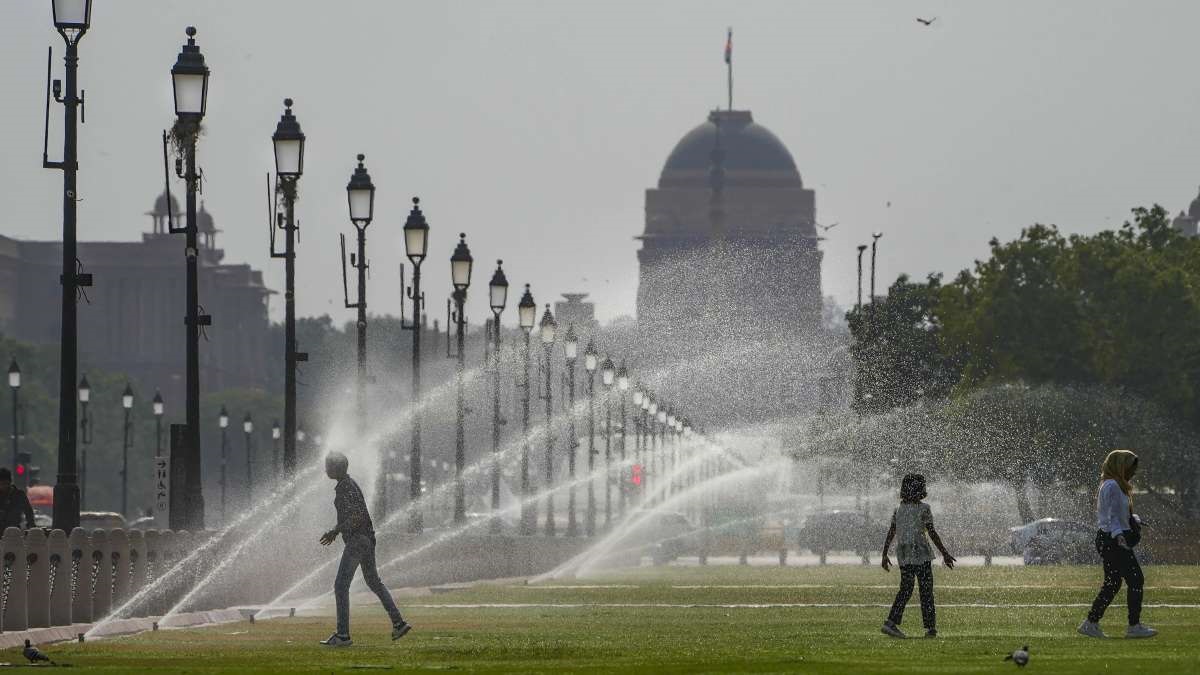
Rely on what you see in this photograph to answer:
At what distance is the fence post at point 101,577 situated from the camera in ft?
109

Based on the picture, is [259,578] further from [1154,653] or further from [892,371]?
[892,371]

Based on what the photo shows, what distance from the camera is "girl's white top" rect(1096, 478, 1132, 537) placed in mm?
28484

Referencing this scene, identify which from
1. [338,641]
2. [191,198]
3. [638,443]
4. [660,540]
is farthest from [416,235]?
[638,443]

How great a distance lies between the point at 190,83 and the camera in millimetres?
37625

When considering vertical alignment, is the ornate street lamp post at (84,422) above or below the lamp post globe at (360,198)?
below

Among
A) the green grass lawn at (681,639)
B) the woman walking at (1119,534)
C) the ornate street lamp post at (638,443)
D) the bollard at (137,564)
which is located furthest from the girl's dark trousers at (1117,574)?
the ornate street lamp post at (638,443)

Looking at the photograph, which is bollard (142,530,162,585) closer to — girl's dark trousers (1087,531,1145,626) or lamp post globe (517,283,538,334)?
girl's dark trousers (1087,531,1145,626)

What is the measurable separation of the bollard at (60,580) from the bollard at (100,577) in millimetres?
972

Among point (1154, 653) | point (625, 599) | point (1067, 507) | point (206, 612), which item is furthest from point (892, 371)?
point (1154, 653)

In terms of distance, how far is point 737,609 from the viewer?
39.4 metres

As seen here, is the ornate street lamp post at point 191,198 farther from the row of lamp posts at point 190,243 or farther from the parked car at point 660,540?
the parked car at point 660,540

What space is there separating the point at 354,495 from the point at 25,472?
5995cm

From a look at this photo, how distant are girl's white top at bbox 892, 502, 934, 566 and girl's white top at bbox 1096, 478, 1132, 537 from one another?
1.66 metres

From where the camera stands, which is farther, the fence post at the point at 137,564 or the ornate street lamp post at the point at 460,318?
the ornate street lamp post at the point at 460,318
